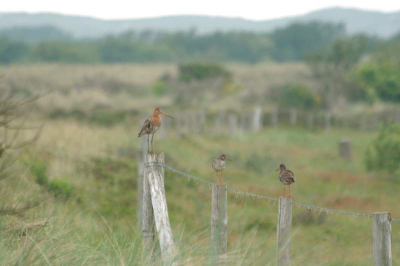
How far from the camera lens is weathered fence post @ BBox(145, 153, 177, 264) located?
6492 millimetres

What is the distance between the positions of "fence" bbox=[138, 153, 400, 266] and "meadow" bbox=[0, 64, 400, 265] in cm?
12

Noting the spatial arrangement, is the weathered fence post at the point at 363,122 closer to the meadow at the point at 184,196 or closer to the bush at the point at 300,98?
the meadow at the point at 184,196

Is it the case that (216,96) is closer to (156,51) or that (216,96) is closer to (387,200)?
(387,200)

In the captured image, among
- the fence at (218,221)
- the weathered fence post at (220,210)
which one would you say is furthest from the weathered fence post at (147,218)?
the weathered fence post at (220,210)

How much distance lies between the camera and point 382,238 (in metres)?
5.68

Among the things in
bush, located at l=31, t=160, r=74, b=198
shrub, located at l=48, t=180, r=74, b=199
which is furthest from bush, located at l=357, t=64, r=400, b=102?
bush, located at l=31, t=160, r=74, b=198

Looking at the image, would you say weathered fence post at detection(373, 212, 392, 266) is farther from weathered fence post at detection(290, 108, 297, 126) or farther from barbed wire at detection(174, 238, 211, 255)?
weathered fence post at detection(290, 108, 297, 126)

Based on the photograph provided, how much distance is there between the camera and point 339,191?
18.8 metres

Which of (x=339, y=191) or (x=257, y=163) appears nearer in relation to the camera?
(x=339, y=191)

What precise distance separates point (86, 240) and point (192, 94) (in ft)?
144

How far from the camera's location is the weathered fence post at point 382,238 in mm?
5621

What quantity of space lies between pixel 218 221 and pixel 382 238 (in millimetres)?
1411

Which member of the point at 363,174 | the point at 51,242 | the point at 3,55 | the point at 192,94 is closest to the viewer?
the point at 51,242

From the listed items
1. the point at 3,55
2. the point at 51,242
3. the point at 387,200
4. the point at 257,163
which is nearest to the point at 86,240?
the point at 51,242
